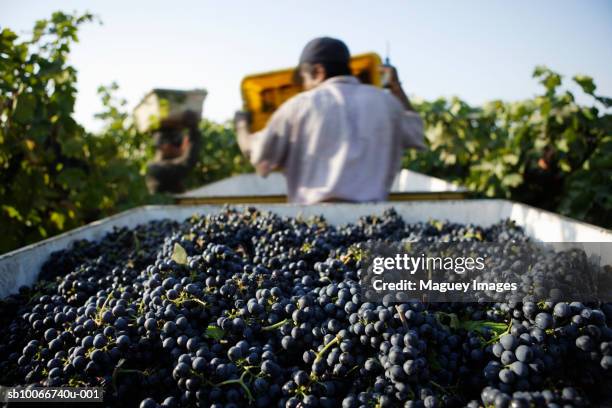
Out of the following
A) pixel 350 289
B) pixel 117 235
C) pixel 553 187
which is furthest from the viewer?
pixel 553 187

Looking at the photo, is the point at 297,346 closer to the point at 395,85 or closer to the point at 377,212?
the point at 377,212

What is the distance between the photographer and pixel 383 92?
3578mm

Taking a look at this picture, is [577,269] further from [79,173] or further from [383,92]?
[79,173]

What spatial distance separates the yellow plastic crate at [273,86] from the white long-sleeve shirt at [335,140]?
0.60 metres

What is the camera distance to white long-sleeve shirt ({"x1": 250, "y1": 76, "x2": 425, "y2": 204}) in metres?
3.44

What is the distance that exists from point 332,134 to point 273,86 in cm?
119

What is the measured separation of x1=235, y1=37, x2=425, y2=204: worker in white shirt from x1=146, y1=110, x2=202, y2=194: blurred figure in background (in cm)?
393

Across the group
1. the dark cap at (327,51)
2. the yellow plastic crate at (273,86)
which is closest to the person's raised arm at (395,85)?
the yellow plastic crate at (273,86)

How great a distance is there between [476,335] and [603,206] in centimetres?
316

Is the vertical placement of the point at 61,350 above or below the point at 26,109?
below

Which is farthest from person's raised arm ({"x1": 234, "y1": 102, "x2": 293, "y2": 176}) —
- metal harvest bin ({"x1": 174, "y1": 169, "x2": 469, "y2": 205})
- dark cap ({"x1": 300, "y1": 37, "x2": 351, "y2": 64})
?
dark cap ({"x1": 300, "y1": 37, "x2": 351, "y2": 64})

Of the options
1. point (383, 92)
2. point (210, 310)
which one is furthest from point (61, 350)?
point (383, 92)

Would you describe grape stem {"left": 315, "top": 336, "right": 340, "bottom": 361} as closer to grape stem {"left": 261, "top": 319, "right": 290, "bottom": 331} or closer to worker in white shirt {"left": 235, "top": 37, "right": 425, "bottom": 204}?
grape stem {"left": 261, "top": 319, "right": 290, "bottom": 331}

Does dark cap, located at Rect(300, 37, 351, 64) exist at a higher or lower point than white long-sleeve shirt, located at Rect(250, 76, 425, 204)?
higher
